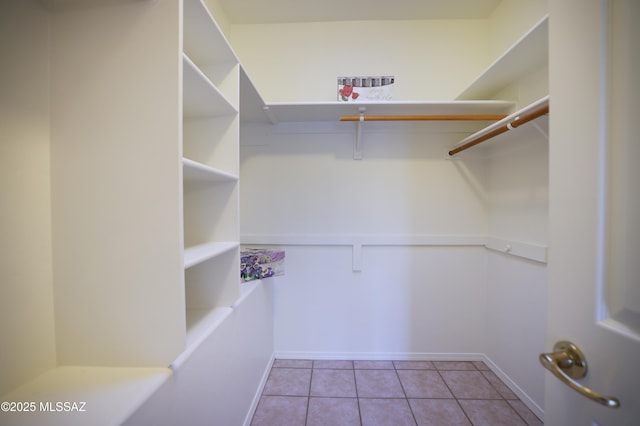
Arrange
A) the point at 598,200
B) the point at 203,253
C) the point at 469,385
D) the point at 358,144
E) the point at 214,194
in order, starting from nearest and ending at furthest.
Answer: the point at 598,200 → the point at 203,253 → the point at 214,194 → the point at 469,385 → the point at 358,144

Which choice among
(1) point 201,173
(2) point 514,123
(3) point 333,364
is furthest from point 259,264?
(2) point 514,123

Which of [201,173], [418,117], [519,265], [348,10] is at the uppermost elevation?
[348,10]

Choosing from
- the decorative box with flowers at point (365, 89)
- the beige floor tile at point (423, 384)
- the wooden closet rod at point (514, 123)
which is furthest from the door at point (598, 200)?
the beige floor tile at point (423, 384)

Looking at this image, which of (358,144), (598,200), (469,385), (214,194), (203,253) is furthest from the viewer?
(358,144)

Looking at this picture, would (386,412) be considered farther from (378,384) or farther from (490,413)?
(490,413)

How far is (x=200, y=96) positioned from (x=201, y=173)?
34 centimetres

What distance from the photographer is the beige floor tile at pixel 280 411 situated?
1.39 metres

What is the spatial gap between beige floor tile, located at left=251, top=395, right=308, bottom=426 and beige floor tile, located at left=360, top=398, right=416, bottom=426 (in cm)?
37

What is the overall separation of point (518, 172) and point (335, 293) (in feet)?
5.11

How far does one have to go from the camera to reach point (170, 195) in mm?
712

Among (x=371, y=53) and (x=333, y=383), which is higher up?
(x=371, y=53)

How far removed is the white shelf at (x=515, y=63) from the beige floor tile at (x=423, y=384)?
6.77ft

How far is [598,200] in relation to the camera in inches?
18.2

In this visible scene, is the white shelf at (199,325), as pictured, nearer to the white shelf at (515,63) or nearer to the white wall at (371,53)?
the white wall at (371,53)
